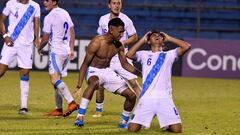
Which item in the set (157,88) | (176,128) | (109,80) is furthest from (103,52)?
(176,128)

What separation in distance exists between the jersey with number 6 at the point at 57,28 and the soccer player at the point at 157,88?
2.57 m

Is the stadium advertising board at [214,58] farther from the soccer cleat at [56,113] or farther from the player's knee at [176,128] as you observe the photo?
the player's knee at [176,128]

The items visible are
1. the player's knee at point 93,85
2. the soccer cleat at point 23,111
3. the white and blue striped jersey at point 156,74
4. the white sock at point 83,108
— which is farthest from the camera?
the soccer cleat at point 23,111

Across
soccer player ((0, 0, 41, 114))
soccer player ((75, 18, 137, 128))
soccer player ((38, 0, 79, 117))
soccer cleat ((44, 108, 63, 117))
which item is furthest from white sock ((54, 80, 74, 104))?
A: soccer player ((75, 18, 137, 128))

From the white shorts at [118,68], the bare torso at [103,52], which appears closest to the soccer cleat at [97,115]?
the white shorts at [118,68]

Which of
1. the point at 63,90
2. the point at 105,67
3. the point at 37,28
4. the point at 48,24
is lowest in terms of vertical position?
the point at 63,90

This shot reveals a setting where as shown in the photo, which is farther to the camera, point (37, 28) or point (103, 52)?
point (37, 28)

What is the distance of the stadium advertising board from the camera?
25.2 metres

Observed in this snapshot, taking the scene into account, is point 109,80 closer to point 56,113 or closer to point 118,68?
point 118,68

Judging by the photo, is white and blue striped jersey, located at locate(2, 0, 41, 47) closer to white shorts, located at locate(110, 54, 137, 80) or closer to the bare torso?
white shorts, located at locate(110, 54, 137, 80)

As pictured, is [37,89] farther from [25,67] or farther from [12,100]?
[25,67]

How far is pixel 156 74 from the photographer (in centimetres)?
1227

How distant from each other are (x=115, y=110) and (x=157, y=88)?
11.9 ft

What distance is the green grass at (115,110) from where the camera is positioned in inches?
488
